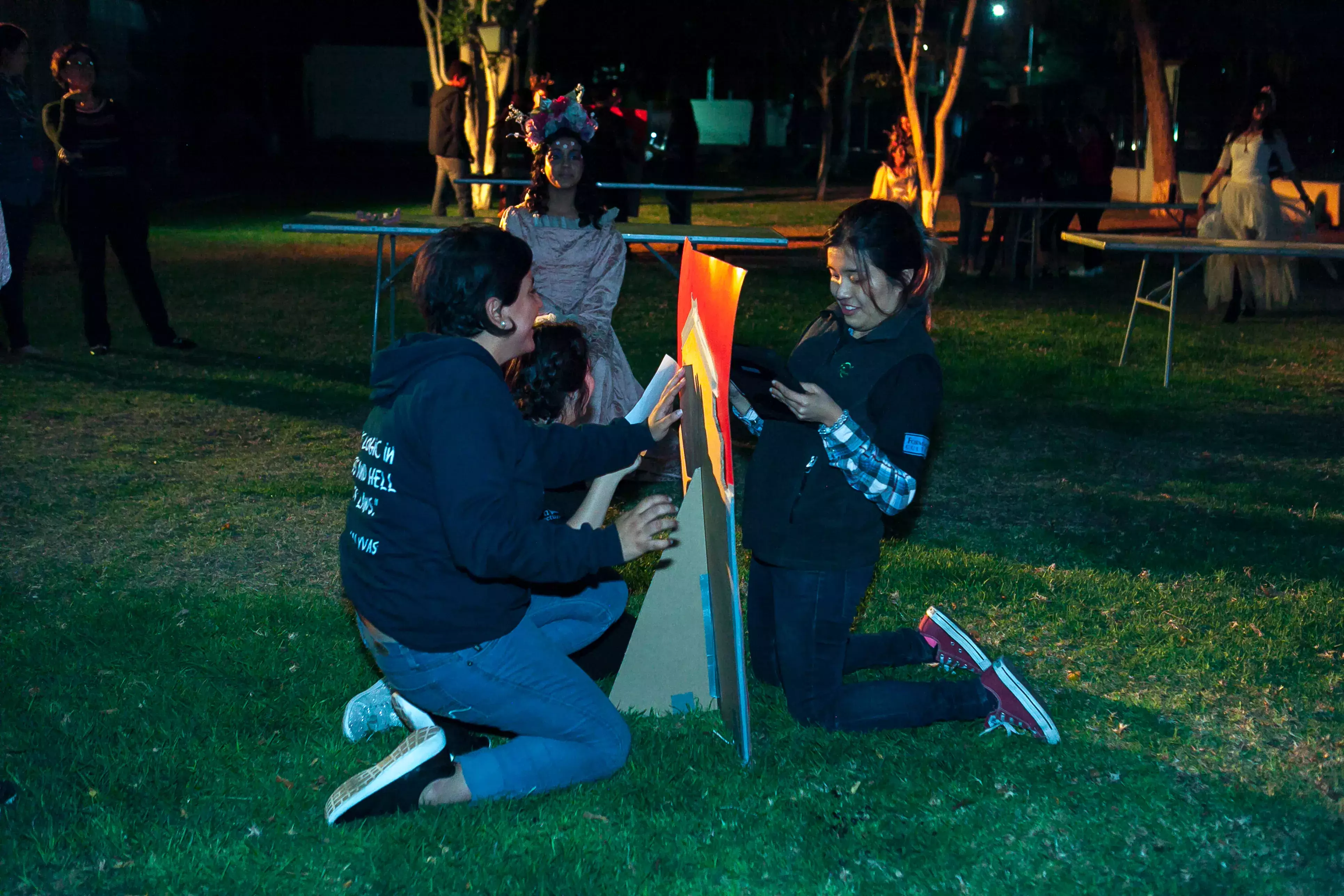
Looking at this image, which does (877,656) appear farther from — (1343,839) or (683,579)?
(1343,839)

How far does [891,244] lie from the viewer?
3248 mm

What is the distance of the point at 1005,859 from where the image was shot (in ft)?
9.74

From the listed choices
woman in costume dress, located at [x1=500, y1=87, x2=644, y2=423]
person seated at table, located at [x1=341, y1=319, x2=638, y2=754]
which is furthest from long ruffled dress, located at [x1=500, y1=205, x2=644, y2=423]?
person seated at table, located at [x1=341, y1=319, x2=638, y2=754]

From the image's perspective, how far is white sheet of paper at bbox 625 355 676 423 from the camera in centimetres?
330

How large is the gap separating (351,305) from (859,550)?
866 centimetres

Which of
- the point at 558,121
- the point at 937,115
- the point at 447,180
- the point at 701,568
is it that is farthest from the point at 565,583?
the point at 447,180

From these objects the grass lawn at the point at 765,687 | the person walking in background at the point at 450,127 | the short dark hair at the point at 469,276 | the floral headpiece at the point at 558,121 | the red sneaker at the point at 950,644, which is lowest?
the grass lawn at the point at 765,687

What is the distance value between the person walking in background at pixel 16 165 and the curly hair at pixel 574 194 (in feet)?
13.1

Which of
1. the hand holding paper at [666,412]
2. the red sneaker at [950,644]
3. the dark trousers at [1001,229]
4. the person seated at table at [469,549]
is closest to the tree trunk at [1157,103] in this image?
the dark trousers at [1001,229]

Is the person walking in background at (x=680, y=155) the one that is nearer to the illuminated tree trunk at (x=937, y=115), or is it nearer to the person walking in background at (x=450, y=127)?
the illuminated tree trunk at (x=937, y=115)

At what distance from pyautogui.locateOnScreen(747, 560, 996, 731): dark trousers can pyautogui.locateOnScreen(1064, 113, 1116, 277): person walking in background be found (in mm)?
11977

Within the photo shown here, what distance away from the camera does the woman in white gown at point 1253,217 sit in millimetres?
10945

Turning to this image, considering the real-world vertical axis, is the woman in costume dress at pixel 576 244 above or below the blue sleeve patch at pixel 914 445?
above

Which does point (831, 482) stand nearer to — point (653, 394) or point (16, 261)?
point (653, 394)
